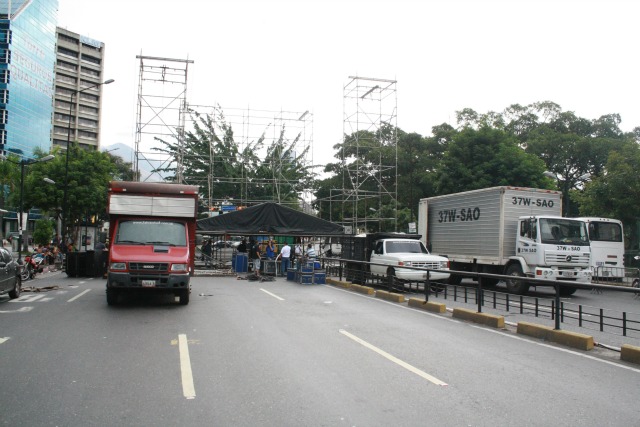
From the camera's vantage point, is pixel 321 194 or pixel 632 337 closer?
pixel 632 337

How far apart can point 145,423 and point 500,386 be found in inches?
159

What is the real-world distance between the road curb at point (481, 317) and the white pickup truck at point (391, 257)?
13.8 feet

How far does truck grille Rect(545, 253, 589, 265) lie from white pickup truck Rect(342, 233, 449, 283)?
346 centimetres

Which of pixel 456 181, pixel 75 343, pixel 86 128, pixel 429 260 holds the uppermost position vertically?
pixel 86 128

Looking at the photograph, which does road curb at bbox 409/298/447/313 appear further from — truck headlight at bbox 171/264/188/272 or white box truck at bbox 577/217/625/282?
white box truck at bbox 577/217/625/282

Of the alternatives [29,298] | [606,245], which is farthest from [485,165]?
[29,298]

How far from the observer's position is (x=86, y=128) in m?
90.4

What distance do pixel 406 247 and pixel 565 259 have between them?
5.53 meters

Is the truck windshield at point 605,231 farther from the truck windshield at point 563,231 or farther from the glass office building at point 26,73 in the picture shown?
the glass office building at point 26,73

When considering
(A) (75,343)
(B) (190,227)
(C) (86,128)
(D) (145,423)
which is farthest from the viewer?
(C) (86,128)

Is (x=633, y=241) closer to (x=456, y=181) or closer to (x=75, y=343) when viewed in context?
(x=456, y=181)

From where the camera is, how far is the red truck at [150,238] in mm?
12109

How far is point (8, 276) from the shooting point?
45.0 feet

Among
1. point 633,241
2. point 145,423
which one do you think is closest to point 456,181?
point 633,241
